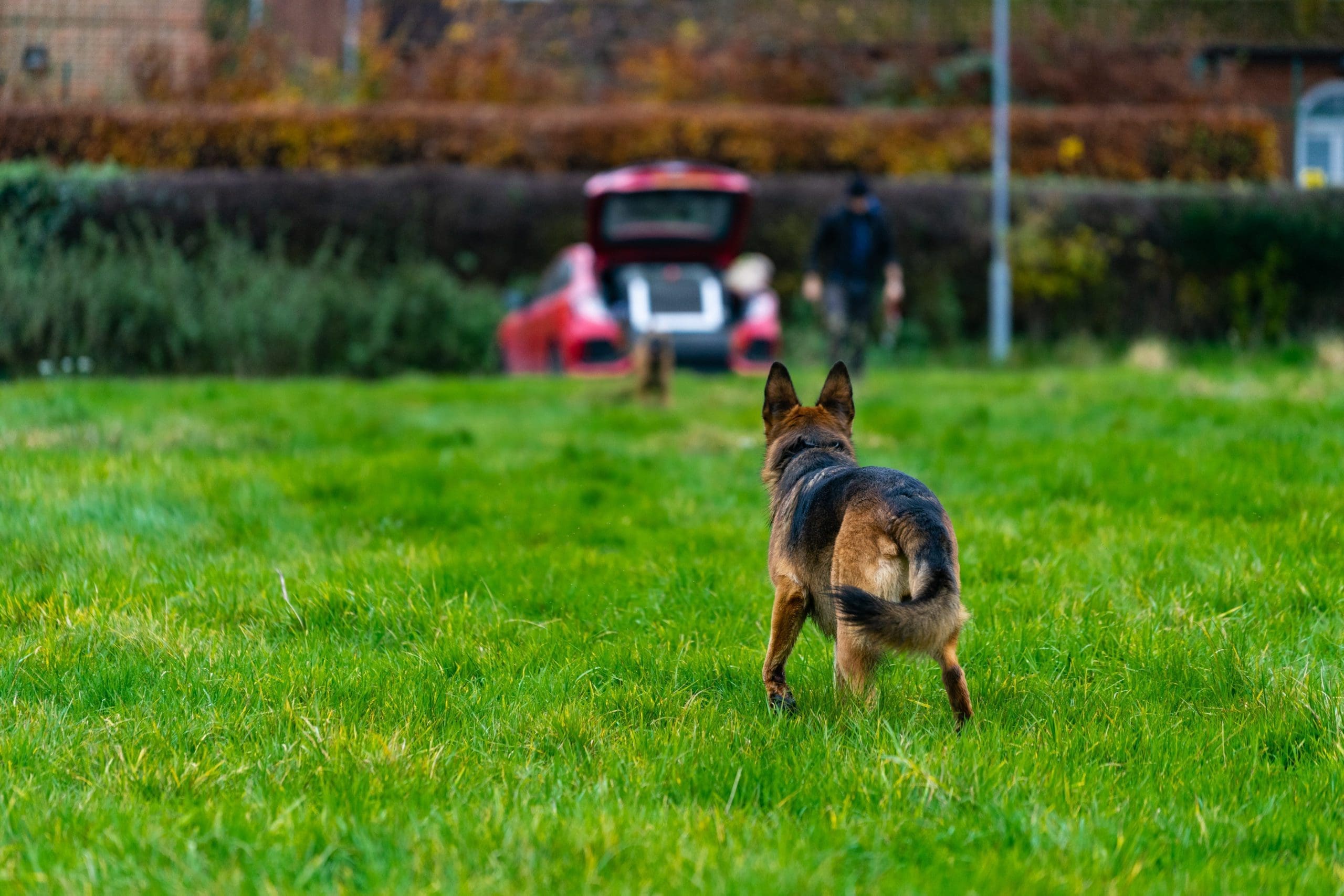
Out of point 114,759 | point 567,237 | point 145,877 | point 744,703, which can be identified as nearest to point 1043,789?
point 744,703

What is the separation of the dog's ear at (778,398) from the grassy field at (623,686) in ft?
2.13

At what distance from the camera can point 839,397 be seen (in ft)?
15.0

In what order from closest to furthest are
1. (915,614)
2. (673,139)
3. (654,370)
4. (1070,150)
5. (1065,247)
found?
(915,614) < (654,370) < (1065,247) < (673,139) < (1070,150)

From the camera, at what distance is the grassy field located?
2605 millimetres

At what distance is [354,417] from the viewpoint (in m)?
9.68

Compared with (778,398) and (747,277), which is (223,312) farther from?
(778,398)

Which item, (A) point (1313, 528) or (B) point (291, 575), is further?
(A) point (1313, 528)

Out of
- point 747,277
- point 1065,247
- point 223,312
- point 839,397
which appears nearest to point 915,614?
point 839,397

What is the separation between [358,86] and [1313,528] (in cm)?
2193

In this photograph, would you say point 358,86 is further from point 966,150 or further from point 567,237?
point 966,150

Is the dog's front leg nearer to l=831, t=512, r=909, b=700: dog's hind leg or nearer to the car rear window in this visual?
l=831, t=512, r=909, b=700: dog's hind leg

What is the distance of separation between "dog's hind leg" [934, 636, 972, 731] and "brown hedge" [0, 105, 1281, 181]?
16616 mm

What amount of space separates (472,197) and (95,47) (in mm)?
4891

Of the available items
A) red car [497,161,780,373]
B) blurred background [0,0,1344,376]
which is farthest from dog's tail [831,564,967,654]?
blurred background [0,0,1344,376]
